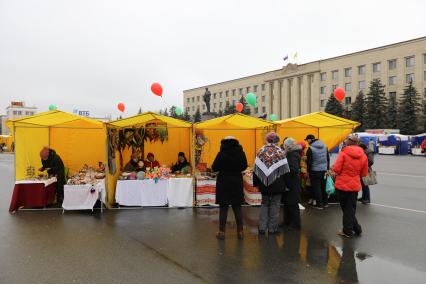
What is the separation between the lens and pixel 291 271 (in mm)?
4672

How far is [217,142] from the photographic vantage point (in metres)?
12.2

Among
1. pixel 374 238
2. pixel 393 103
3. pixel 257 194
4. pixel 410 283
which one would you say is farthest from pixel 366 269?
pixel 393 103

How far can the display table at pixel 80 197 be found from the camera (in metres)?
8.41

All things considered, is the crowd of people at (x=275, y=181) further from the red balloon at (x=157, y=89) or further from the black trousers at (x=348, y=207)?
the red balloon at (x=157, y=89)

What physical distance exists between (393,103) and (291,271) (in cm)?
5401

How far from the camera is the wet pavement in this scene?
454cm

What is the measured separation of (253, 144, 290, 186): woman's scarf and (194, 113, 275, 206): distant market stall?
111 inches

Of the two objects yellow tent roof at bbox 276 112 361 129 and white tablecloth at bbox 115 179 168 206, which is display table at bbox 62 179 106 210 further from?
yellow tent roof at bbox 276 112 361 129

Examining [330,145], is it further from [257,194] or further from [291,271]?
[291,271]

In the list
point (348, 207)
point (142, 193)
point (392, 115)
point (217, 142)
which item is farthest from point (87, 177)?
point (392, 115)

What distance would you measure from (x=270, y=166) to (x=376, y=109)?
51856mm

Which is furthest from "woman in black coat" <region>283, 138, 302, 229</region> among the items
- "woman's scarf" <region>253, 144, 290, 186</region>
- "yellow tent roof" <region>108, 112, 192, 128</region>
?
"yellow tent roof" <region>108, 112, 192, 128</region>

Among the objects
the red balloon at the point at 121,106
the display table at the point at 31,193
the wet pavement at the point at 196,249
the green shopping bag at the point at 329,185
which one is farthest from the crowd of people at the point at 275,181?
the red balloon at the point at 121,106

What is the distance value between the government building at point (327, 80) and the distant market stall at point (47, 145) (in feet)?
189
